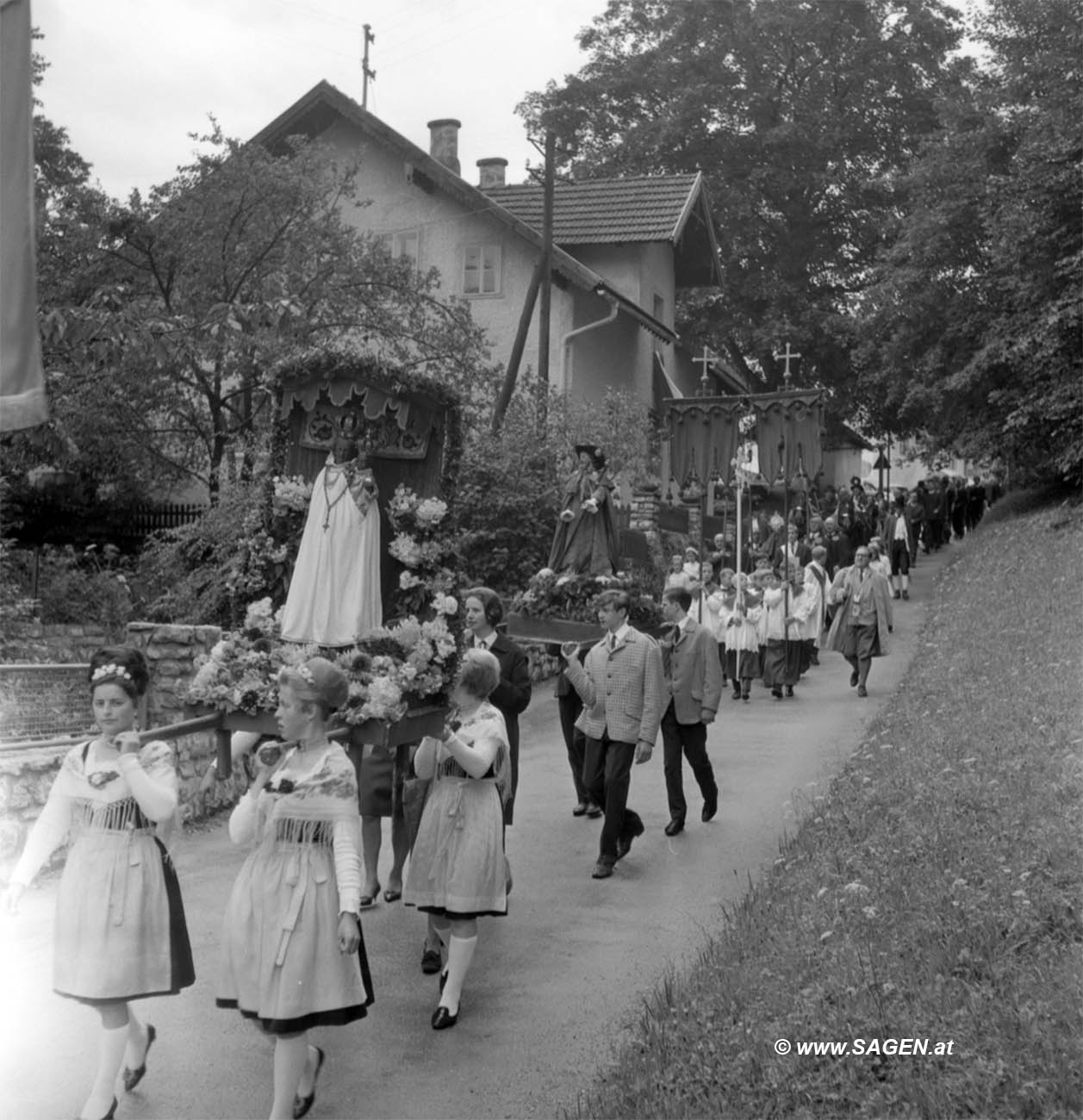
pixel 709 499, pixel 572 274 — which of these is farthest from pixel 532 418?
pixel 709 499

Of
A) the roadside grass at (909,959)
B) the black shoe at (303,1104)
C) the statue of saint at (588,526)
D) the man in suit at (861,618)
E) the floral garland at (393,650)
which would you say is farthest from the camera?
the man in suit at (861,618)

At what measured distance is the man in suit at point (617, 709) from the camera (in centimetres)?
958

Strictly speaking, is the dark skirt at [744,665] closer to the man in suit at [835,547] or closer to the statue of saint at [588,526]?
the statue of saint at [588,526]

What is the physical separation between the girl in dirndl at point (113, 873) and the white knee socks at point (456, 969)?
154cm

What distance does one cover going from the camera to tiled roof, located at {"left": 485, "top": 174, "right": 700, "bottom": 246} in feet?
96.0

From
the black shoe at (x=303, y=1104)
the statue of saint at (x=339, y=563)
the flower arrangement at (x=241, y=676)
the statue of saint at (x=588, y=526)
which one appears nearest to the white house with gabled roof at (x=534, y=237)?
the statue of saint at (x=588, y=526)

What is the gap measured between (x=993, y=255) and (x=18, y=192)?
82.3ft

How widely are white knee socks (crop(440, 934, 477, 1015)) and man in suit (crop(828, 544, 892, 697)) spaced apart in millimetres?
11929

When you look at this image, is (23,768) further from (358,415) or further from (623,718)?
(623,718)

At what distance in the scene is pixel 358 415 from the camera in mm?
9953

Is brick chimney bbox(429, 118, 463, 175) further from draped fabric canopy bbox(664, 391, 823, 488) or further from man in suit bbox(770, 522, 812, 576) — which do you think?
man in suit bbox(770, 522, 812, 576)

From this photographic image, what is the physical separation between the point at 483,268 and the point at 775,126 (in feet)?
24.2

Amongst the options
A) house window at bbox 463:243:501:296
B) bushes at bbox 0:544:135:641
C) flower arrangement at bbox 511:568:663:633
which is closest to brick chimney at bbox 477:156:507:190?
house window at bbox 463:243:501:296

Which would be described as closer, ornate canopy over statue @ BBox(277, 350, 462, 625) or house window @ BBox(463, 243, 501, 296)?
ornate canopy over statue @ BBox(277, 350, 462, 625)
